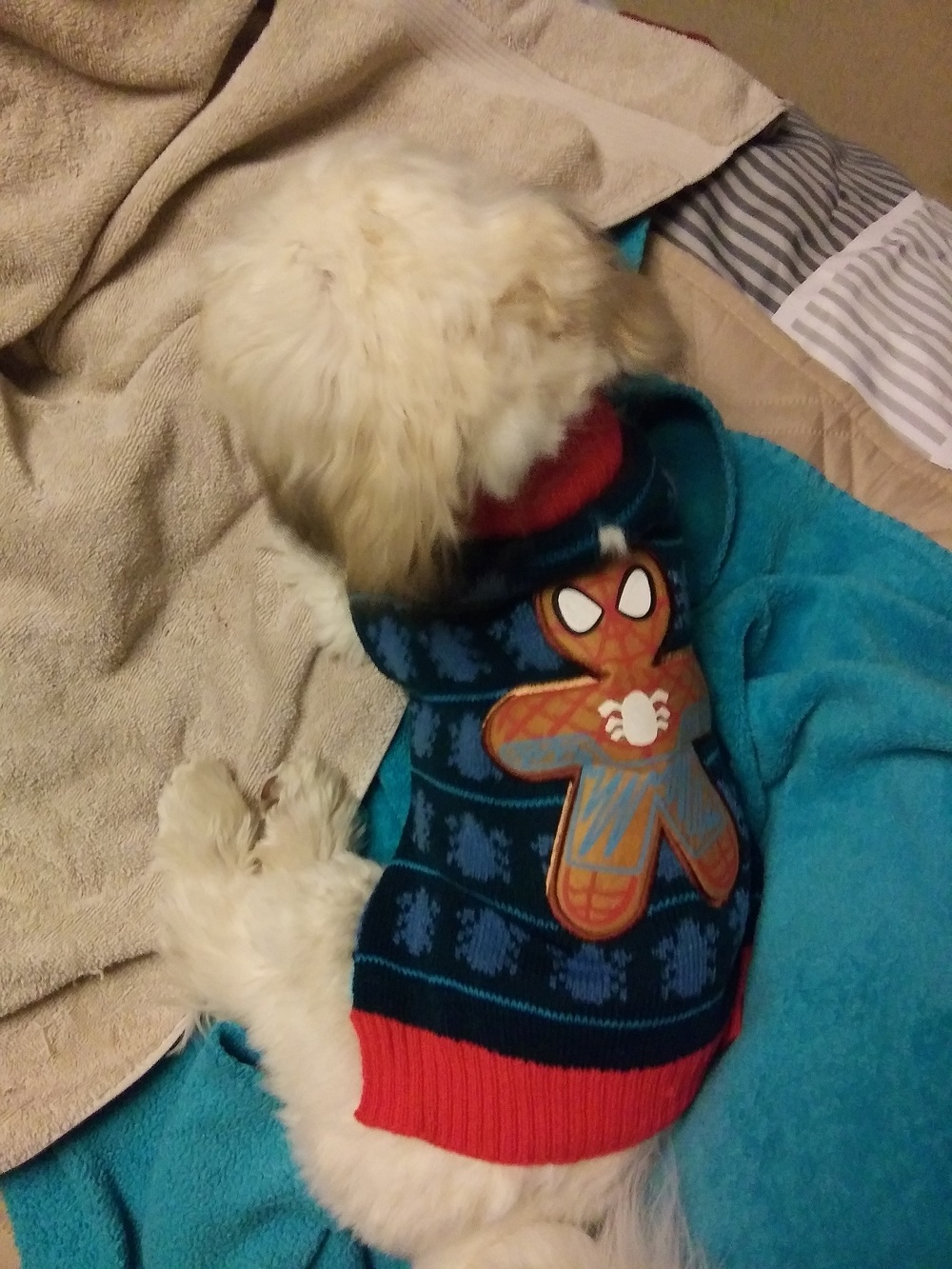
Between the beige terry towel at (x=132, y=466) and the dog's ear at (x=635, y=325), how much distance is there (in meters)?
0.34

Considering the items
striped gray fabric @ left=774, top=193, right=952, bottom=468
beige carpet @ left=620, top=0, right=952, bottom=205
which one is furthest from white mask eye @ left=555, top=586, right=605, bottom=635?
beige carpet @ left=620, top=0, right=952, bottom=205

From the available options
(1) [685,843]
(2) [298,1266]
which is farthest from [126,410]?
(2) [298,1266]

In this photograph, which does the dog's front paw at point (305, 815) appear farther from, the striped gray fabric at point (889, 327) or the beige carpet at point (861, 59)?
the beige carpet at point (861, 59)

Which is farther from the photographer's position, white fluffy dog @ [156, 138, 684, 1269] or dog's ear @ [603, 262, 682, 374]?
dog's ear @ [603, 262, 682, 374]

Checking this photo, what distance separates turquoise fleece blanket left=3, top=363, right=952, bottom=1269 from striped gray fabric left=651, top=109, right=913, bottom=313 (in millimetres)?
273

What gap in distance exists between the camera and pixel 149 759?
1122mm

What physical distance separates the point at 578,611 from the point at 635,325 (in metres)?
0.26

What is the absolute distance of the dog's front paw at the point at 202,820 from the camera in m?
1.07

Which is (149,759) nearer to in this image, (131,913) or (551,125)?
(131,913)

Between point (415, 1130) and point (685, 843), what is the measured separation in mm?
329

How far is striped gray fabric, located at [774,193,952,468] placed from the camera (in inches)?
49.2

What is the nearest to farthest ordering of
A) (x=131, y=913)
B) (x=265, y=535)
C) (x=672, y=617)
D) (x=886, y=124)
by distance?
(x=672, y=617), (x=131, y=913), (x=265, y=535), (x=886, y=124)

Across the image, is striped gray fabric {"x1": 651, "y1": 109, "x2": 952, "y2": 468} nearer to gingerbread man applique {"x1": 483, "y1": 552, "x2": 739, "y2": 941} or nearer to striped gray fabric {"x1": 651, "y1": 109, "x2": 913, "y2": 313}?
striped gray fabric {"x1": 651, "y1": 109, "x2": 913, "y2": 313}

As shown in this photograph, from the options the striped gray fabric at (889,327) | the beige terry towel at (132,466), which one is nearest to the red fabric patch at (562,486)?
the beige terry towel at (132,466)
